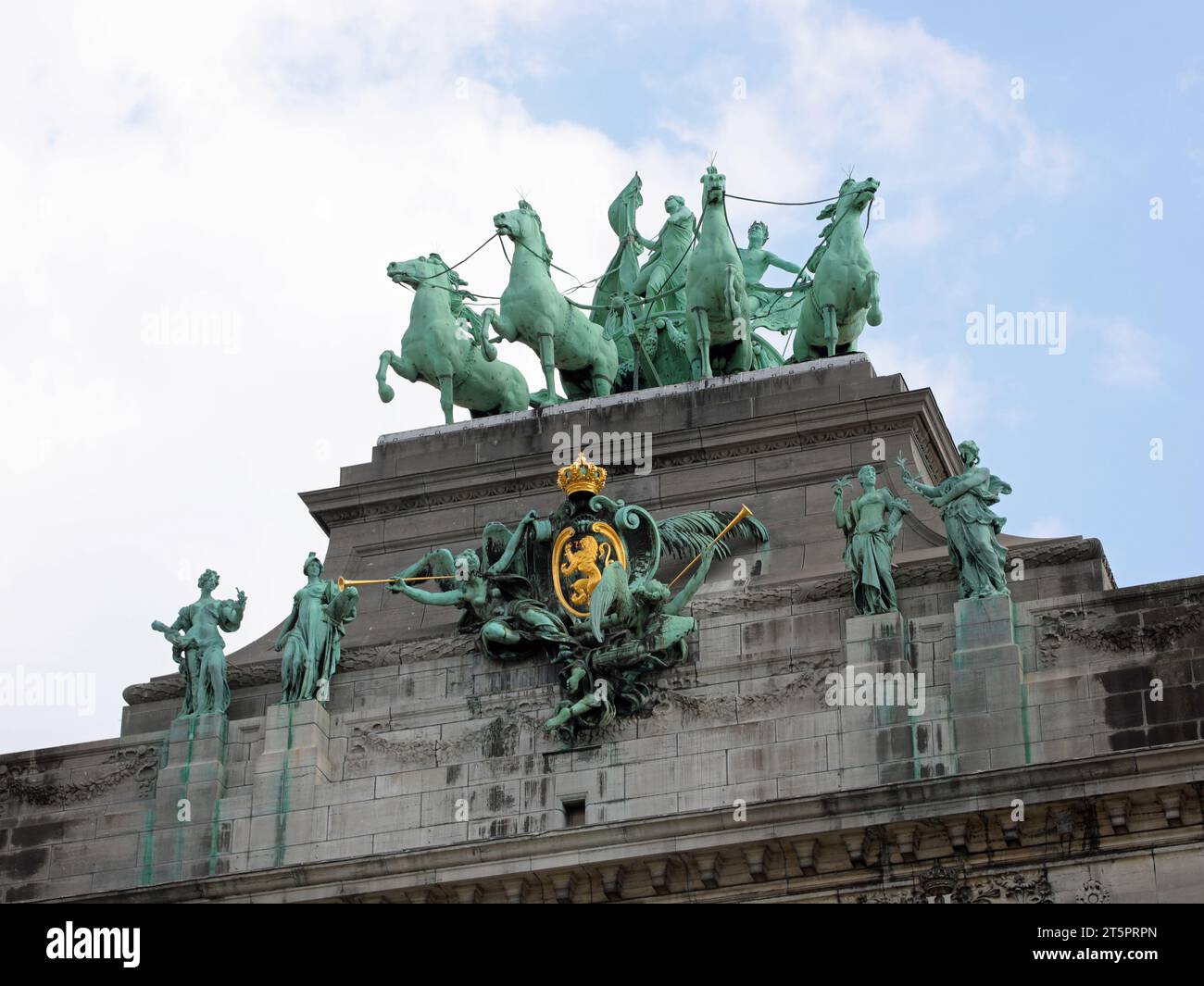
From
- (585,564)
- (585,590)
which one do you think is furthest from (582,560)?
(585,590)

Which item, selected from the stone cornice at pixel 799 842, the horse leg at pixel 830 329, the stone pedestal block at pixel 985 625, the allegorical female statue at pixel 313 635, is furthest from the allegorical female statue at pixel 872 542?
the allegorical female statue at pixel 313 635

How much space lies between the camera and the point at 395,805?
36844 millimetres

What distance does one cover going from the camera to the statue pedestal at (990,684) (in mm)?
34562

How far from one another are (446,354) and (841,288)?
5.16 meters

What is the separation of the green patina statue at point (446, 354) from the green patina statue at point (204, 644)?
474 cm

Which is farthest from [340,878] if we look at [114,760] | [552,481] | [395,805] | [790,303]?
[790,303]

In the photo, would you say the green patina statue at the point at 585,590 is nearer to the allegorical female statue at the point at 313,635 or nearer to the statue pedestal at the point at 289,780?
the allegorical female statue at the point at 313,635

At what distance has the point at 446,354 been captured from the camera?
Result: 42594mm

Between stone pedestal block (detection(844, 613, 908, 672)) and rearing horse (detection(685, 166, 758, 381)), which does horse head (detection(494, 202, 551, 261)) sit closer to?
rearing horse (detection(685, 166, 758, 381))

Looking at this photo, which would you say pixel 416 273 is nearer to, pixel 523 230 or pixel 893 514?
pixel 523 230

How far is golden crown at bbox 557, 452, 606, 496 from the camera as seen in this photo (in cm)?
3816

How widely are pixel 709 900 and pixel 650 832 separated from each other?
3.11 ft
